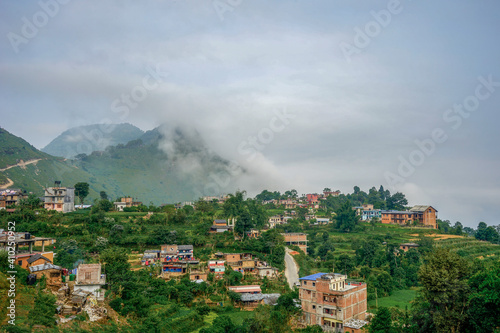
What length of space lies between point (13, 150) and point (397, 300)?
2555 inches

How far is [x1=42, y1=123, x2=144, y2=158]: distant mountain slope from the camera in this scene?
13362 cm

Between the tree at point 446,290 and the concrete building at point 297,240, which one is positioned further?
the concrete building at point 297,240

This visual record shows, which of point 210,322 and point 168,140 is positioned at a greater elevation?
point 168,140

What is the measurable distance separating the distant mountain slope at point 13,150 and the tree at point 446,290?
6191cm

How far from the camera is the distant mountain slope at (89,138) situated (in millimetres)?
133625

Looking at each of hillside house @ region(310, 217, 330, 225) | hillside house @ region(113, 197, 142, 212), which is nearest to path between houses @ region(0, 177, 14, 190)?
hillside house @ region(113, 197, 142, 212)

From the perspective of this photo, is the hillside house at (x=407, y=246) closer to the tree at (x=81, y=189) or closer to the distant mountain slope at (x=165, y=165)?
the tree at (x=81, y=189)

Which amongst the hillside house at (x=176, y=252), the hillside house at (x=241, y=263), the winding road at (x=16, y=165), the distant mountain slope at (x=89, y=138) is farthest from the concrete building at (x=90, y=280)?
the distant mountain slope at (x=89, y=138)

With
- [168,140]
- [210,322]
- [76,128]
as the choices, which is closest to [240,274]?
[210,322]

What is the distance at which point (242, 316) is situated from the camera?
24.7 meters

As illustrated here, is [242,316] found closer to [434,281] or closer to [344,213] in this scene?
[434,281]

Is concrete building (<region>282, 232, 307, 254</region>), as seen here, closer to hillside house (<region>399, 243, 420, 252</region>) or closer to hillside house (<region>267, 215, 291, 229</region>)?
hillside house (<region>267, 215, 291, 229</region>)

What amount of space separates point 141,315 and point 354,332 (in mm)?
13020

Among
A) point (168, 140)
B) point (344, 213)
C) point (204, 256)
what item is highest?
point (168, 140)
